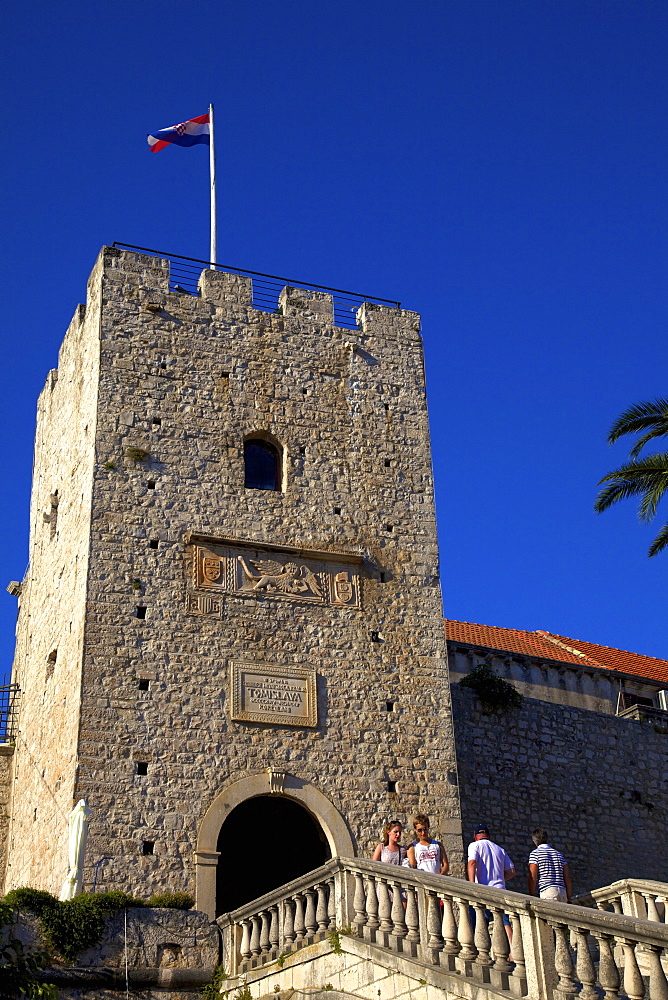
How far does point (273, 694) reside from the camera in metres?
16.5

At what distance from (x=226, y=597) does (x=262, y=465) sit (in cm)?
243

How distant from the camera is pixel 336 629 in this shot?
56.8ft

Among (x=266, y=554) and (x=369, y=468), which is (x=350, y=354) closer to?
(x=369, y=468)

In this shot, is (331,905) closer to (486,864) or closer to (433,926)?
(486,864)

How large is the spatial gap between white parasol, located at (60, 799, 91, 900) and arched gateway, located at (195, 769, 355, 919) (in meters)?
1.46

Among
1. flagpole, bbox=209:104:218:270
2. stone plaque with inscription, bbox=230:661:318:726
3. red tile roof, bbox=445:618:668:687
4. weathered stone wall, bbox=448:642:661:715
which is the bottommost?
stone plaque with inscription, bbox=230:661:318:726

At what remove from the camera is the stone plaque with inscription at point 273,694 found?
16.2m

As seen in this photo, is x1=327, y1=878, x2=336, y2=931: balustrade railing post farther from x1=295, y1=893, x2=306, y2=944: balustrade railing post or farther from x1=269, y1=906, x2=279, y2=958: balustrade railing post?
x1=269, y1=906, x2=279, y2=958: balustrade railing post

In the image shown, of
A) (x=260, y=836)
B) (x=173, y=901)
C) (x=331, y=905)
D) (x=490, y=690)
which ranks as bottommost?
(x=331, y=905)

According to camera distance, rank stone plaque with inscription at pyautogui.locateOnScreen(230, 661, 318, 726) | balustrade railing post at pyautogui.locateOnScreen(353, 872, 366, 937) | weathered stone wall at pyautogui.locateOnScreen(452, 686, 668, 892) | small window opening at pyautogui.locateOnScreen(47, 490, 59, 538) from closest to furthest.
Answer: balustrade railing post at pyautogui.locateOnScreen(353, 872, 366, 937), stone plaque with inscription at pyautogui.locateOnScreen(230, 661, 318, 726), small window opening at pyautogui.locateOnScreen(47, 490, 59, 538), weathered stone wall at pyautogui.locateOnScreen(452, 686, 668, 892)

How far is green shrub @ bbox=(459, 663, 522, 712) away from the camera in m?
20.4

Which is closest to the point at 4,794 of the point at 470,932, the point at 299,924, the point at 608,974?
the point at 299,924

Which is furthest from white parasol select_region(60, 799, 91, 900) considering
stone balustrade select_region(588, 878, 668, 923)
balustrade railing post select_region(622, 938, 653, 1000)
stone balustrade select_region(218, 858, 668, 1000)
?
balustrade railing post select_region(622, 938, 653, 1000)

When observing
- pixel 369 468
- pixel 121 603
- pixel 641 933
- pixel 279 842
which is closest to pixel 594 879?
pixel 279 842
